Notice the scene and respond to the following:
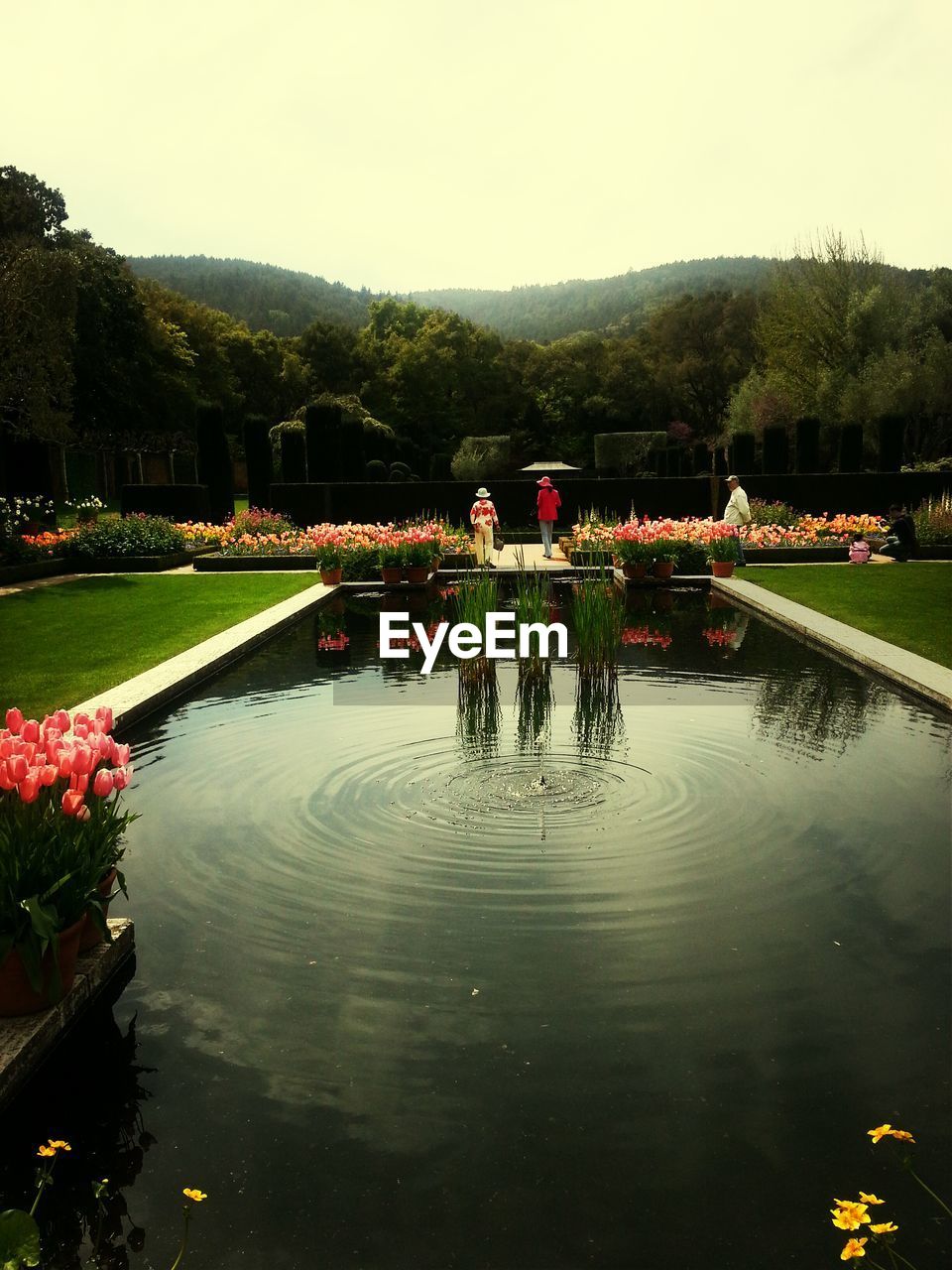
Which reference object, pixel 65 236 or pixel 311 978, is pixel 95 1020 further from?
pixel 65 236

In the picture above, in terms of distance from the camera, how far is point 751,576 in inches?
699

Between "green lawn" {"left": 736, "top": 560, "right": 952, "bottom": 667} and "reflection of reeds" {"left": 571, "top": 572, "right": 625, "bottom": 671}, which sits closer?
"reflection of reeds" {"left": 571, "top": 572, "right": 625, "bottom": 671}

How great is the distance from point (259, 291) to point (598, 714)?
Result: 332 feet

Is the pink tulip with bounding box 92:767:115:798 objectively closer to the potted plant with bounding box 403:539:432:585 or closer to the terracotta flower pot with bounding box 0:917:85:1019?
the terracotta flower pot with bounding box 0:917:85:1019

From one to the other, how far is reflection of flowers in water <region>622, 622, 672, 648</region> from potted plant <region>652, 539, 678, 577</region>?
448 centimetres

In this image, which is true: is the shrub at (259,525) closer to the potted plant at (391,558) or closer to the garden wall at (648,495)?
the garden wall at (648,495)

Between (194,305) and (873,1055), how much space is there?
58504 mm

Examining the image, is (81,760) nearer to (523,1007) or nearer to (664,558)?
(523,1007)

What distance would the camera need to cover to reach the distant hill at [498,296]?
98188 mm

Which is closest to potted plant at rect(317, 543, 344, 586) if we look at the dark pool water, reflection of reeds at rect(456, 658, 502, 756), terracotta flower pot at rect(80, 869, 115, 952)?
reflection of reeds at rect(456, 658, 502, 756)

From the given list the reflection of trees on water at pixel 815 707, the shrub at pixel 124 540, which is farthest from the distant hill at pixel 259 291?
the reflection of trees on water at pixel 815 707

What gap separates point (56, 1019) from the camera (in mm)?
3467

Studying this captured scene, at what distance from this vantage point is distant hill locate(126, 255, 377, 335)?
96.4 m

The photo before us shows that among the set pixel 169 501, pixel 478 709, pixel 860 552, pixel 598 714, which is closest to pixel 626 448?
pixel 169 501
